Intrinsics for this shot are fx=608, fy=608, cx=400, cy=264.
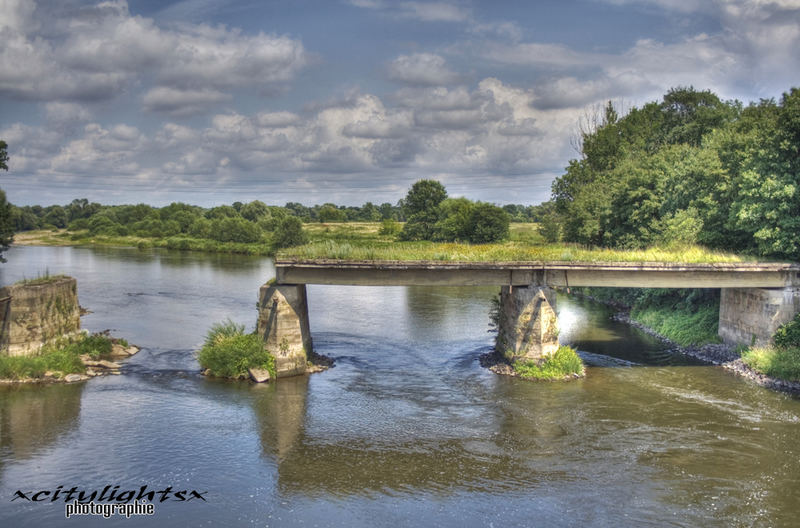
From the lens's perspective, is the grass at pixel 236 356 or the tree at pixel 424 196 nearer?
the grass at pixel 236 356

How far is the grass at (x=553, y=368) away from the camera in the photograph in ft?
99.9

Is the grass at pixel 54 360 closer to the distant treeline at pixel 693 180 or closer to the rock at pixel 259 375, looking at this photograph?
the rock at pixel 259 375

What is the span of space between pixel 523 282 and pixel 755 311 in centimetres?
1316

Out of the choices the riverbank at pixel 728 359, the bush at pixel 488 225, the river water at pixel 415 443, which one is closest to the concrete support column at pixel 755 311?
the riverbank at pixel 728 359

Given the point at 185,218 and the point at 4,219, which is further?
the point at 185,218

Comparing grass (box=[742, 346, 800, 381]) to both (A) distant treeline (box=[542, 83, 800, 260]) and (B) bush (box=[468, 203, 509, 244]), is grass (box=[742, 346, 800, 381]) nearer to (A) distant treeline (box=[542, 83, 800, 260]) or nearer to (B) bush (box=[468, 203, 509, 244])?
(A) distant treeline (box=[542, 83, 800, 260])

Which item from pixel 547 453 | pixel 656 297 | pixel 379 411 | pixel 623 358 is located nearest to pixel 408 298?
pixel 656 297

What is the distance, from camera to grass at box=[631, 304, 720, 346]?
1501 inches

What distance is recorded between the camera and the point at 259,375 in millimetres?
29719

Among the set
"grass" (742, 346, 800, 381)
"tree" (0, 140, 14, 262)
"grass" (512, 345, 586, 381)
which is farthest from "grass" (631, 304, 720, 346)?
"tree" (0, 140, 14, 262)

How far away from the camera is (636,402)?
2767 cm

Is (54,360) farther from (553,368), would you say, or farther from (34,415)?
(553,368)

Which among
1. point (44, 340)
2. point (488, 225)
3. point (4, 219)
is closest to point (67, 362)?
point (44, 340)

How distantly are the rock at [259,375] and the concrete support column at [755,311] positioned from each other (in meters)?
26.1
